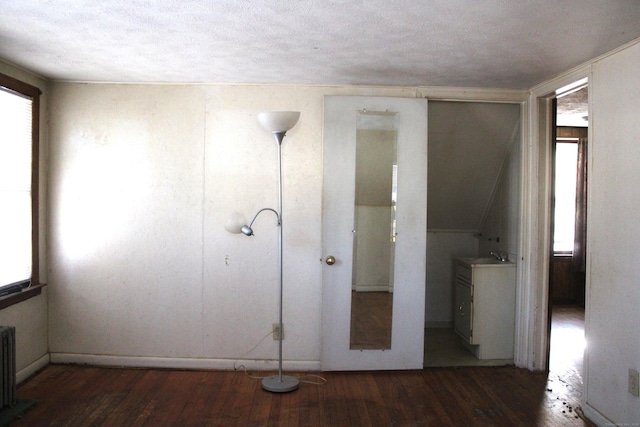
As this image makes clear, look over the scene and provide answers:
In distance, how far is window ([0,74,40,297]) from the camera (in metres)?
3.38

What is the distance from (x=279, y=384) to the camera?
355 centimetres

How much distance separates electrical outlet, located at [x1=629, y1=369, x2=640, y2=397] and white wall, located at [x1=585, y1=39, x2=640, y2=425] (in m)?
0.03

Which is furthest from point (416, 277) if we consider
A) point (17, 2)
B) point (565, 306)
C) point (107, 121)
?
point (565, 306)

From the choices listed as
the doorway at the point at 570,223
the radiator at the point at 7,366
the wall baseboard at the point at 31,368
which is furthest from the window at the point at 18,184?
the doorway at the point at 570,223

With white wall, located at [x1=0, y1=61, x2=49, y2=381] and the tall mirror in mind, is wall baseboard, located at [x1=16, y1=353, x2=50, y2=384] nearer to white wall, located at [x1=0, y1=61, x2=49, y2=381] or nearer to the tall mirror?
white wall, located at [x1=0, y1=61, x2=49, y2=381]

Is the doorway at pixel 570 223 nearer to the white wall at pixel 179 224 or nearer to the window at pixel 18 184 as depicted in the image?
the white wall at pixel 179 224

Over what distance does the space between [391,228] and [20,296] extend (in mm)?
2866

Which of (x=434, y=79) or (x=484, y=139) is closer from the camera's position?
(x=434, y=79)

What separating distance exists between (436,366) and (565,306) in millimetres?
3319

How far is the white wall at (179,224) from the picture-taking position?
3906mm

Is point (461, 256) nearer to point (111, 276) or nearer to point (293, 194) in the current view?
point (293, 194)

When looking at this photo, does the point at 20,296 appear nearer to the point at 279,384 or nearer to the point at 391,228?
the point at 279,384

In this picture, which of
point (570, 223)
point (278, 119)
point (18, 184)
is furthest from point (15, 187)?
point (570, 223)

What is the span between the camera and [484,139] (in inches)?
173
